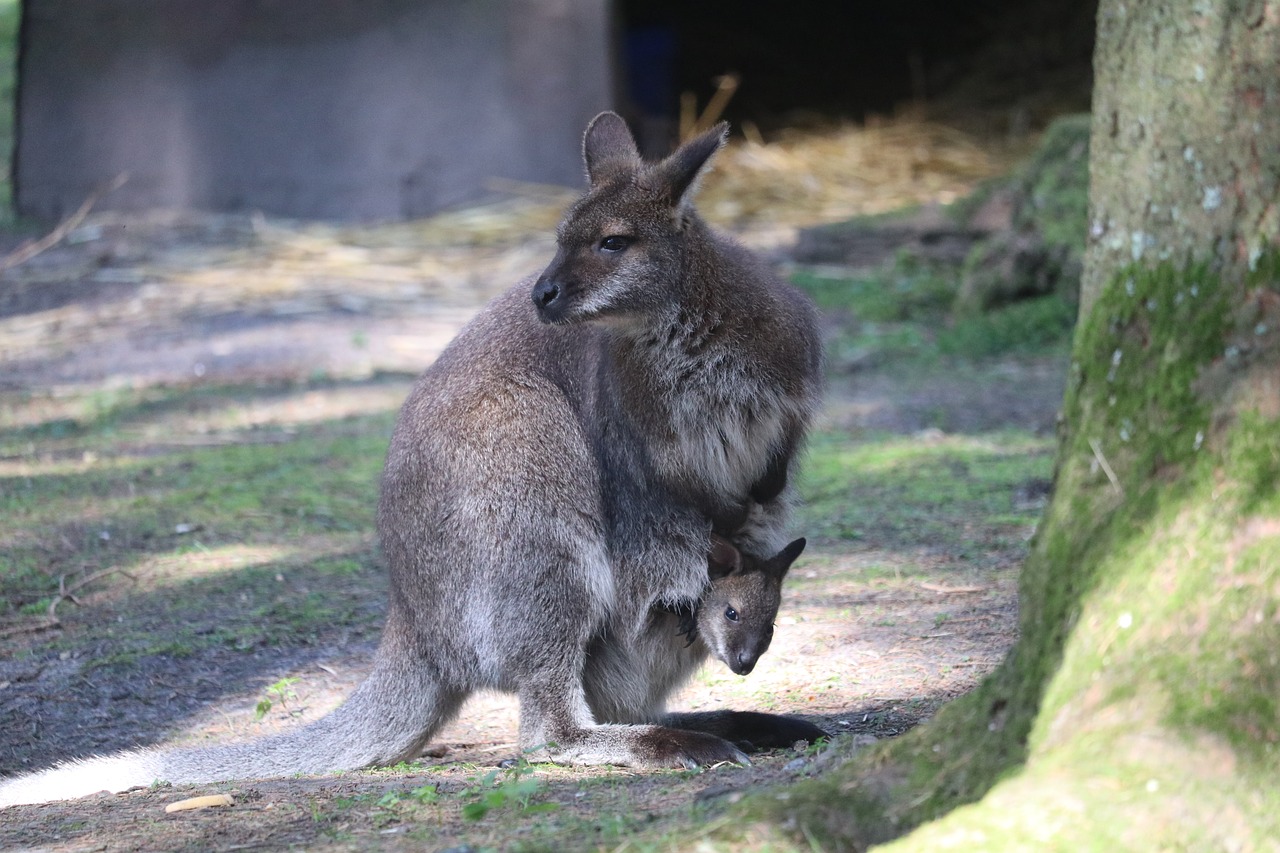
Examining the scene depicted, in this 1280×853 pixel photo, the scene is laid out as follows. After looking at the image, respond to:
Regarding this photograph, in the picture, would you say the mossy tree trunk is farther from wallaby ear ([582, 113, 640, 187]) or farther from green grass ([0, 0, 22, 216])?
green grass ([0, 0, 22, 216])

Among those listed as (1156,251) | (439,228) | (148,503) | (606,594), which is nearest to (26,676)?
(148,503)

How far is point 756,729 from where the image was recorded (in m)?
3.73

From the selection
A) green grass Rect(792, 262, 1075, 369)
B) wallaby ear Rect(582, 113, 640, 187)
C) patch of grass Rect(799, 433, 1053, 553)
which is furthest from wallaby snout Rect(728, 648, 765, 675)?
green grass Rect(792, 262, 1075, 369)

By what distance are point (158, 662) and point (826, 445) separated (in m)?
3.50

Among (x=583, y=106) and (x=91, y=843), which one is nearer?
(x=91, y=843)

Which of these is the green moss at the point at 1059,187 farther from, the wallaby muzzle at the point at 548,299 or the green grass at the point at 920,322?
the wallaby muzzle at the point at 548,299

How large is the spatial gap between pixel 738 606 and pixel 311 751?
1237 millimetres

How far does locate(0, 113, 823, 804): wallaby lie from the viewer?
374 cm

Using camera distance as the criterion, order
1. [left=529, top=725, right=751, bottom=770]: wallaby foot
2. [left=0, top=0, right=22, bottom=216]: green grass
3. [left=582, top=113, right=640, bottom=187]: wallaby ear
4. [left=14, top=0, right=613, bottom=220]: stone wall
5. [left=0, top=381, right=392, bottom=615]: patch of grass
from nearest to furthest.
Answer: [left=529, top=725, right=751, bottom=770]: wallaby foot < [left=582, top=113, right=640, bottom=187]: wallaby ear < [left=0, top=381, right=392, bottom=615]: patch of grass < [left=14, top=0, right=613, bottom=220]: stone wall < [left=0, top=0, right=22, bottom=216]: green grass

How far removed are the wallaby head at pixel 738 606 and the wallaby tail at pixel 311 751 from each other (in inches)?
30.7

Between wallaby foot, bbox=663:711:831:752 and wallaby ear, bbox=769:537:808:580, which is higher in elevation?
wallaby ear, bbox=769:537:808:580

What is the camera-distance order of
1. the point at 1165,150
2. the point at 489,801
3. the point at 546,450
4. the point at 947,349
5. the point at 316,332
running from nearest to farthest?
1. the point at 1165,150
2. the point at 489,801
3. the point at 546,450
4. the point at 947,349
5. the point at 316,332

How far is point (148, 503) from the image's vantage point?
19.7ft

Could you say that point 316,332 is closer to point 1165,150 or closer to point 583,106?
point 583,106
